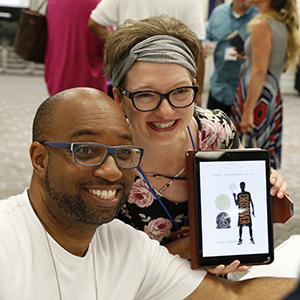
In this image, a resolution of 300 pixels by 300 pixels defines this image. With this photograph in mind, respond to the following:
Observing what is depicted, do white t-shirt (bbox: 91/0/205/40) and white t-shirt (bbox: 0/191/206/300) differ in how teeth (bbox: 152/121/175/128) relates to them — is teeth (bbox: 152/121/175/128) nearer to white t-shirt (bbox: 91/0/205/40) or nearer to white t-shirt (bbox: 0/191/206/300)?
white t-shirt (bbox: 0/191/206/300)

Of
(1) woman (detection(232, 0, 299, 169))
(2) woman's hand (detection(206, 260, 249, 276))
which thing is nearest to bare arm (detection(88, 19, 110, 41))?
(1) woman (detection(232, 0, 299, 169))

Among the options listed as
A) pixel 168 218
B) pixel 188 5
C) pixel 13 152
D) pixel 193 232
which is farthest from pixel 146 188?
pixel 13 152

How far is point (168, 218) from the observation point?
6.03 ft

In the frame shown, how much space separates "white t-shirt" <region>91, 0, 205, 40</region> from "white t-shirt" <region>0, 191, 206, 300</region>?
2.18 meters

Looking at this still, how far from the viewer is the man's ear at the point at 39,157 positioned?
133 cm

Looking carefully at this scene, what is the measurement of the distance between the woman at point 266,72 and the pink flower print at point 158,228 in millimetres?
1987

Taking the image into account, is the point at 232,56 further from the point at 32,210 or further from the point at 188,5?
the point at 32,210

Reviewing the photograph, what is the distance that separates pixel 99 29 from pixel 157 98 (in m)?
2.14

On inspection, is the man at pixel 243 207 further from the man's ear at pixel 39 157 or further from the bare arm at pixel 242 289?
the man's ear at pixel 39 157

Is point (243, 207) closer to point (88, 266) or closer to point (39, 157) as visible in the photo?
point (88, 266)

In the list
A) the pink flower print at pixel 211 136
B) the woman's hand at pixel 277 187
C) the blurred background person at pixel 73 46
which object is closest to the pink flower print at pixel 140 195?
the pink flower print at pixel 211 136

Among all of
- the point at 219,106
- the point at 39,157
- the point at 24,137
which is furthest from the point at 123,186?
the point at 24,137

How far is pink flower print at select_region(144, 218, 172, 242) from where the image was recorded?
1.84 meters

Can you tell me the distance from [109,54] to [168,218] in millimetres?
481
